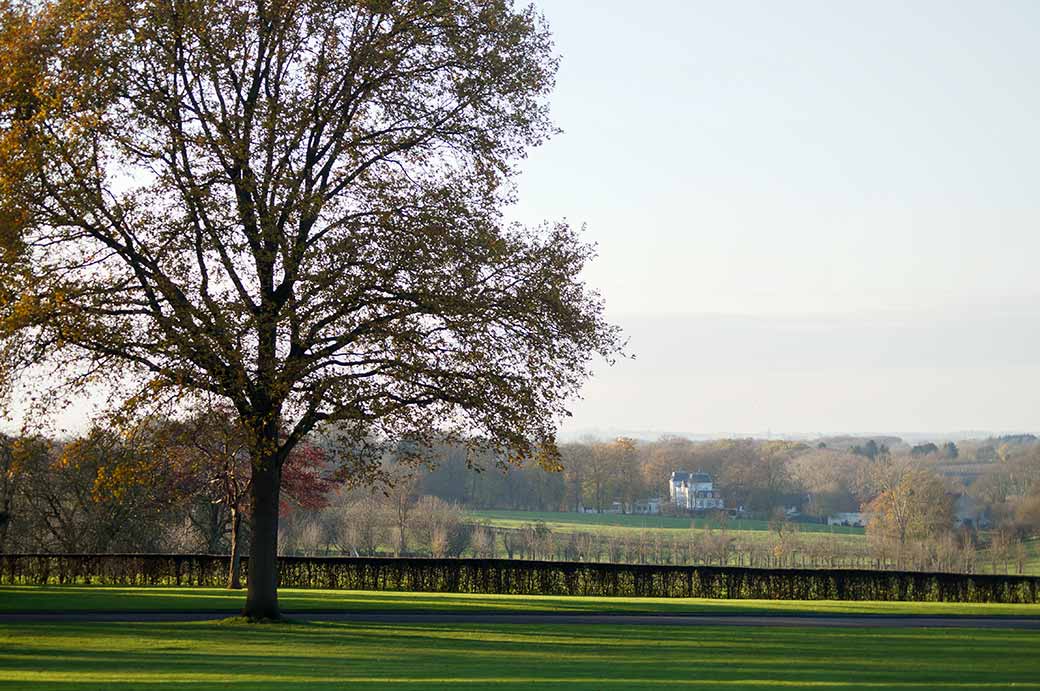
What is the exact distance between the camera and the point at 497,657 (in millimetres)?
19828

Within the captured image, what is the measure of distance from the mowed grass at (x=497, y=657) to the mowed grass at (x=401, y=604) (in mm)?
3734

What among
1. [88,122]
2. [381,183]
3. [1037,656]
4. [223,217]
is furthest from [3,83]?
[1037,656]

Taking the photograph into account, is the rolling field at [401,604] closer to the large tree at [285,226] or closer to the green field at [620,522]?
the large tree at [285,226]

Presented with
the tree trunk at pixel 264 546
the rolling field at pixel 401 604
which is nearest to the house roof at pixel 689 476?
the rolling field at pixel 401 604

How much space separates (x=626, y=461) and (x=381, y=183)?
102161mm

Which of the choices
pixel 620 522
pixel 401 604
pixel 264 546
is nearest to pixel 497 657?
pixel 264 546

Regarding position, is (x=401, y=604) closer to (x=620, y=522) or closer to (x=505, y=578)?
(x=505, y=578)

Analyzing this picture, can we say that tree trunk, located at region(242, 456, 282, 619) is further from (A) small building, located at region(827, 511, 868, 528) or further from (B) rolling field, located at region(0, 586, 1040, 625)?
(A) small building, located at region(827, 511, 868, 528)

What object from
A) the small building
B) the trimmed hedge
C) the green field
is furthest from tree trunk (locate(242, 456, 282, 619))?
the small building

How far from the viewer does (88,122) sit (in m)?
20.9

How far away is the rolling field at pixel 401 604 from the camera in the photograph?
28.5 metres

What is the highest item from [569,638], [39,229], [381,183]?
[381,183]

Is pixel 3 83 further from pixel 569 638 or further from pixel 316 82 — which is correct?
pixel 569 638

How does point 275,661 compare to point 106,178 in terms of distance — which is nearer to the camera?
point 275,661
